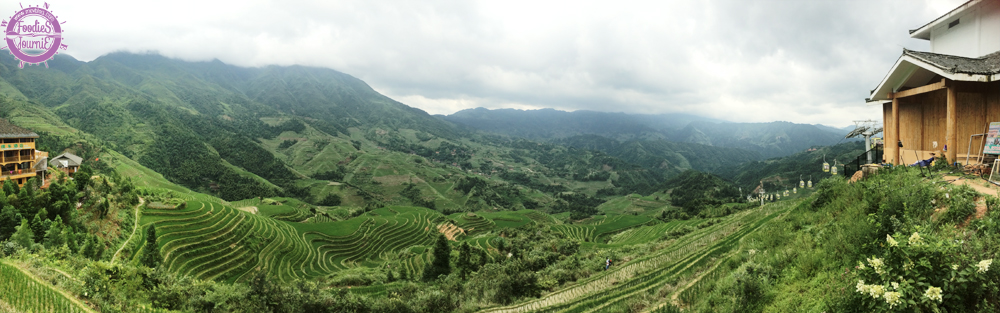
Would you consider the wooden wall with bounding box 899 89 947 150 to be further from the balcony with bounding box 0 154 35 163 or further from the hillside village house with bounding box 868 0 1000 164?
the balcony with bounding box 0 154 35 163

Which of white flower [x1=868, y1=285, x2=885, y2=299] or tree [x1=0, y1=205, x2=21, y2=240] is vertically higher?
white flower [x1=868, y1=285, x2=885, y2=299]

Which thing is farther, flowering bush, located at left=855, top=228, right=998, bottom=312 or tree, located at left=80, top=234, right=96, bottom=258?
tree, located at left=80, top=234, right=96, bottom=258

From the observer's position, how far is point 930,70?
1032cm

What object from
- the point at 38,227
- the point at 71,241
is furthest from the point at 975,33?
the point at 38,227

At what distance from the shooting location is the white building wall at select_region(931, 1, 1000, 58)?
37.3 ft

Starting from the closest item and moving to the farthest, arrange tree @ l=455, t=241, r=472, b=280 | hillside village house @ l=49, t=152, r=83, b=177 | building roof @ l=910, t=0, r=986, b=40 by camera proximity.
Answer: building roof @ l=910, t=0, r=986, b=40 < tree @ l=455, t=241, r=472, b=280 < hillside village house @ l=49, t=152, r=83, b=177

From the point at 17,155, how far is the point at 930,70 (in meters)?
48.3

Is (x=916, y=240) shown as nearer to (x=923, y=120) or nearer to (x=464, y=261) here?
(x=923, y=120)

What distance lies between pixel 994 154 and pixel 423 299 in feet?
53.3

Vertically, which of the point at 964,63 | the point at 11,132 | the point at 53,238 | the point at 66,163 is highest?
the point at 964,63

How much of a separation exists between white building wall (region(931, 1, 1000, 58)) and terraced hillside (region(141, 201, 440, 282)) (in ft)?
128

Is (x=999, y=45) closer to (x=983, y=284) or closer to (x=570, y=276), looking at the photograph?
(x=983, y=284)

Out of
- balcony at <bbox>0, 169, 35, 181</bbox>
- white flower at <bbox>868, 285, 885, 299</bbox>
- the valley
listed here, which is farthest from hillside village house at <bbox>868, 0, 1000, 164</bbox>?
balcony at <bbox>0, 169, 35, 181</bbox>

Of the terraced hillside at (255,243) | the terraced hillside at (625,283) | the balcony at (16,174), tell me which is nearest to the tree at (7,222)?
the terraced hillside at (255,243)
